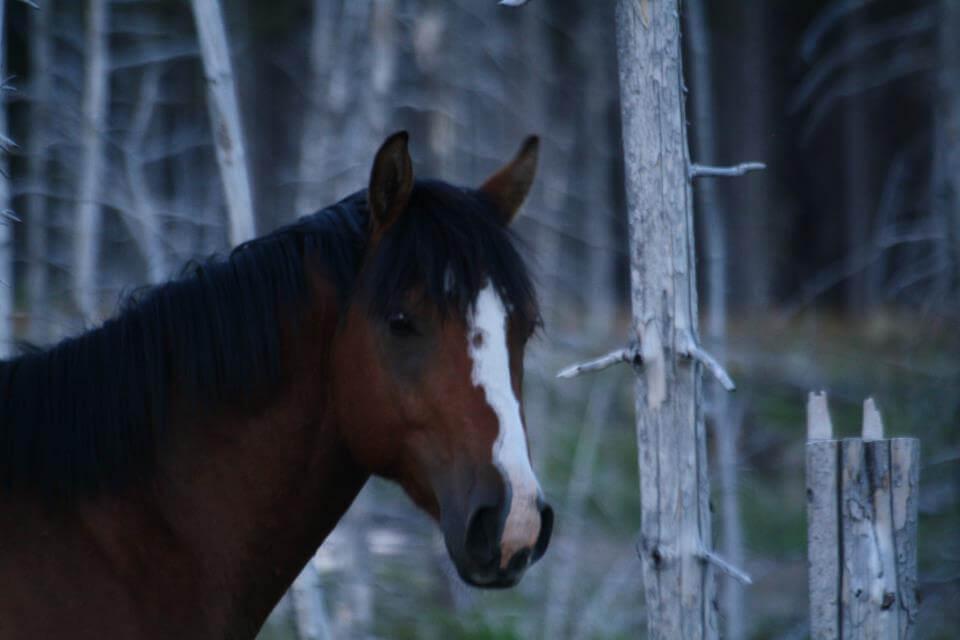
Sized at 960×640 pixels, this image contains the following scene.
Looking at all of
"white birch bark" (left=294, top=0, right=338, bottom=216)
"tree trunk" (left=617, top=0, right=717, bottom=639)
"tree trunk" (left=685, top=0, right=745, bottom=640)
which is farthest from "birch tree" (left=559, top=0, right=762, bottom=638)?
"white birch bark" (left=294, top=0, right=338, bottom=216)

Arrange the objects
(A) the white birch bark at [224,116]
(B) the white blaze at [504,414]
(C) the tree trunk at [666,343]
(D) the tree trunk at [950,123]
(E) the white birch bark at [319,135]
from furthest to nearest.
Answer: (E) the white birch bark at [319,135], (D) the tree trunk at [950,123], (A) the white birch bark at [224,116], (C) the tree trunk at [666,343], (B) the white blaze at [504,414]

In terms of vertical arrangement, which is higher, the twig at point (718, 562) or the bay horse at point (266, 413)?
the bay horse at point (266, 413)

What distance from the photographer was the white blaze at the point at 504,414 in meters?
2.32

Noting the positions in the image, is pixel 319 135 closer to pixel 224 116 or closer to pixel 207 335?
pixel 224 116

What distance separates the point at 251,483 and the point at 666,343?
1145 mm

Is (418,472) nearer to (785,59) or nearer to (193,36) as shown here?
(193,36)

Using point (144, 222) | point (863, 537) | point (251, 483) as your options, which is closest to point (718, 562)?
point (863, 537)

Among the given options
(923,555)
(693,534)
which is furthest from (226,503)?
(923,555)

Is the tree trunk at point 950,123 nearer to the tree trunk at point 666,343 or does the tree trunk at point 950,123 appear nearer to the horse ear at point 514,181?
the tree trunk at point 666,343

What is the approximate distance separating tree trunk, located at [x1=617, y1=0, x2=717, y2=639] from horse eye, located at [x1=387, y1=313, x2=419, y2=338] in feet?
2.42

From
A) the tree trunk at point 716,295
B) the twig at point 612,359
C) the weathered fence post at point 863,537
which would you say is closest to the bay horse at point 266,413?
the twig at point 612,359

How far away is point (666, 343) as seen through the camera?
116 inches

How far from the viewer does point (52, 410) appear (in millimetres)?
2502

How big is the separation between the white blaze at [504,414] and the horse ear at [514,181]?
42 cm
